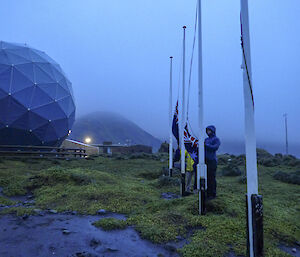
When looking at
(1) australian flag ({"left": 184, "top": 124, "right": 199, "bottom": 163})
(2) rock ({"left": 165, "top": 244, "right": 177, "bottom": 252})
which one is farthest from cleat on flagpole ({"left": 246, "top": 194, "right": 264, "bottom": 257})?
(1) australian flag ({"left": 184, "top": 124, "right": 199, "bottom": 163})

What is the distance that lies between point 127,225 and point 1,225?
9.63ft

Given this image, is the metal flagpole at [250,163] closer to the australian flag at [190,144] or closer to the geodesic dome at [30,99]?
the australian flag at [190,144]

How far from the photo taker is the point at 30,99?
18234 mm

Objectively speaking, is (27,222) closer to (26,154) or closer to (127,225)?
(127,225)

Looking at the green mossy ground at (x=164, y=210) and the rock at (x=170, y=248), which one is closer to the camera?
the rock at (x=170, y=248)

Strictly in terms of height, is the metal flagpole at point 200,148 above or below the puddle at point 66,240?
above

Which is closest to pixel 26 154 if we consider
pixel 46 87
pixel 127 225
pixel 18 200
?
pixel 46 87

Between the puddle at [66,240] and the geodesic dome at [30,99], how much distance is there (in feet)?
47.0

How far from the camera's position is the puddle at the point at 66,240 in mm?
4023

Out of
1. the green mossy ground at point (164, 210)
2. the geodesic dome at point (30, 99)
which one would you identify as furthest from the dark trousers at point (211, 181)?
the geodesic dome at point (30, 99)

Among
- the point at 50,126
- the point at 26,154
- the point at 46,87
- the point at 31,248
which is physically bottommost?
the point at 31,248

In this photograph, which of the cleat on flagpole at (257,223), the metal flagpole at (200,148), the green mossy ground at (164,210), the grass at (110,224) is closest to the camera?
the cleat on flagpole at (257,223)

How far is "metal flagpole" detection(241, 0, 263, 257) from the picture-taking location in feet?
11.8

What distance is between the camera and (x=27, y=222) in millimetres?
5340
